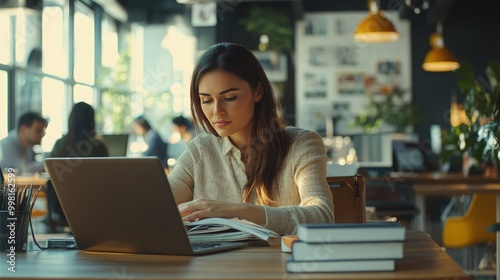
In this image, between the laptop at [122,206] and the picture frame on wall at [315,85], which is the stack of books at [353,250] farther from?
the picture frame on wall at [315,85]

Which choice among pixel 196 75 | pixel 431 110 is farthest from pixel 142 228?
pixel 431 110

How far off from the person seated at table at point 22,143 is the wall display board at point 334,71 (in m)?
7.27

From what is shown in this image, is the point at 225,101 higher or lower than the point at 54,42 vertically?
lower

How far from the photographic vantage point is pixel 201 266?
145 centimetres

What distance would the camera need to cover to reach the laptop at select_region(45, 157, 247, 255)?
1.54 meters

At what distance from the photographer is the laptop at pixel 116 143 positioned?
609 centimetres

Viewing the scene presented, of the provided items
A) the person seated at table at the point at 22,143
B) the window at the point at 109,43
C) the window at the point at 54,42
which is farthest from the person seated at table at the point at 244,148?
the window at the point at 109,43

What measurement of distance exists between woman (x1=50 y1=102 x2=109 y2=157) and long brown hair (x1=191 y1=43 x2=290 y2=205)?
11.4ft

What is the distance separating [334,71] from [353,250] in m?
12.9

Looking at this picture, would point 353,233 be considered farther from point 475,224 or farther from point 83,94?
point 83,94

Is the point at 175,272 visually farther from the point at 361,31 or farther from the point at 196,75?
the point at 361,31

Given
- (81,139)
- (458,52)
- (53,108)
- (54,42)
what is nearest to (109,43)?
(54,42)

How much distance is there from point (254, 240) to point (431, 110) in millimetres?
12145

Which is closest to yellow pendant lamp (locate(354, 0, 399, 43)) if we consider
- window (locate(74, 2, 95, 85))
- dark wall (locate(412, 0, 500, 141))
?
window (locate(74, 2, 95, 85))
